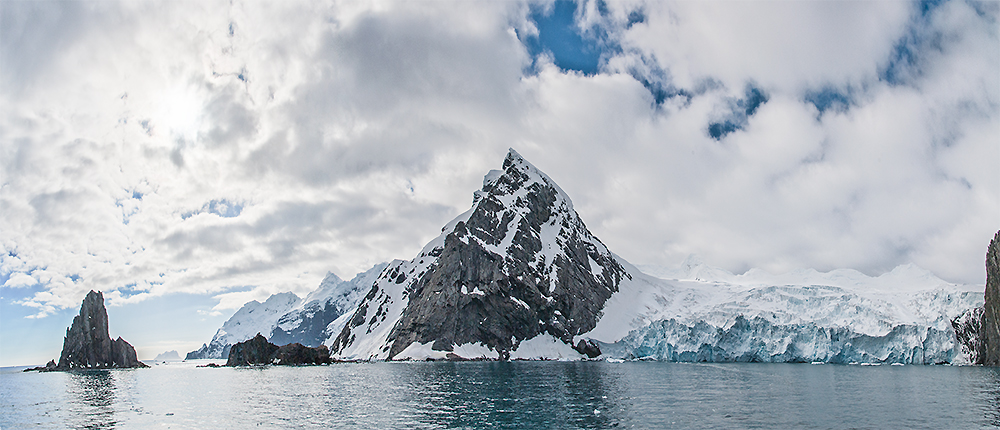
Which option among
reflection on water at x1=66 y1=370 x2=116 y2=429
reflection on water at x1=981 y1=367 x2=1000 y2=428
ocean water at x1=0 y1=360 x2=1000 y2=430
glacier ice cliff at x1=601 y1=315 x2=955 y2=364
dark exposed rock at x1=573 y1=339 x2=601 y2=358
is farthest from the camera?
dark exposed rock at x1=573 y1=339 x2=601 y2=358

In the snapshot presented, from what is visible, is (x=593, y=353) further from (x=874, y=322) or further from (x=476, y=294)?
(x=874, y=322)

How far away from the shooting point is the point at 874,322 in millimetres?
147625

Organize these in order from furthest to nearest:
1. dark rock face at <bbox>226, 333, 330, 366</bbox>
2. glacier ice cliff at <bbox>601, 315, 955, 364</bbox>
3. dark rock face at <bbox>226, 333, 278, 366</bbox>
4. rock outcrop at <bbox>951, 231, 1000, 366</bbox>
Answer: dark rock face at <bbox>226, 333, 278, 366</bbox> < dark rock face at <bbox>226, 333, 330, 366</bbox> < glacier ice cliff at <bbox>601, 315, 955, 364</bbox> < rock outcrop at <bbox>951, 231, 1000, 366</bbox>

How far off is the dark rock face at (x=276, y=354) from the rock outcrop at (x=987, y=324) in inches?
6943

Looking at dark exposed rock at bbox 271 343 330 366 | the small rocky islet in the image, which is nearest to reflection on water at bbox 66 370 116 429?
the small rocky islet

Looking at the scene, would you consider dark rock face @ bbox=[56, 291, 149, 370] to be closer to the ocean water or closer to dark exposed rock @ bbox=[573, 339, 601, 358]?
the ocean water

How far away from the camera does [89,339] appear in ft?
538

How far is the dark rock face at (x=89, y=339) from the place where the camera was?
161 metres

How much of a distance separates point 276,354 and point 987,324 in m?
197

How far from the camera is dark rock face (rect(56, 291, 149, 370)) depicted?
161 meters

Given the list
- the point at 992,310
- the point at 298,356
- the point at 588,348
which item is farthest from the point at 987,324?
the point at 298,356

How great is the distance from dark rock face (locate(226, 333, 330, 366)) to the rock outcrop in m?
176

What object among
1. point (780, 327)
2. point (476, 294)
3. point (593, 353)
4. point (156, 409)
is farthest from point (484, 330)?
point (156, 409)

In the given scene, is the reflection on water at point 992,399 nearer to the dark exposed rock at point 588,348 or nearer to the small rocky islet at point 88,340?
the dark exposed rock at point 588,348
